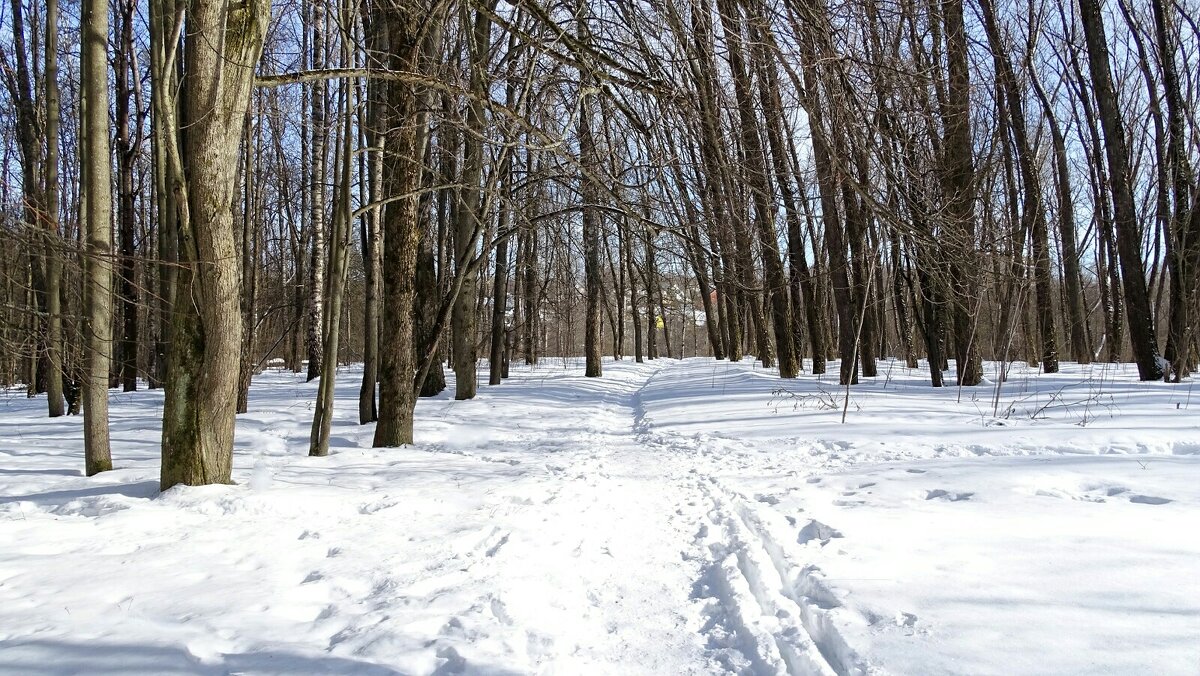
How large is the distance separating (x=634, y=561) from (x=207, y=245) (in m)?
3.53

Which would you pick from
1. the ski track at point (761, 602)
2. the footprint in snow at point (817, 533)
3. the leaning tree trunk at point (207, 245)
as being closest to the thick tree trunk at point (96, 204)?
the leaning tree trunk at point (207, 245)

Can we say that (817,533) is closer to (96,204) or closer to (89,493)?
(89,493)

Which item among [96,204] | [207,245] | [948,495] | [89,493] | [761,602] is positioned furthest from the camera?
[96,204]

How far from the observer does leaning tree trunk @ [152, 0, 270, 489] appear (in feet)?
14.6

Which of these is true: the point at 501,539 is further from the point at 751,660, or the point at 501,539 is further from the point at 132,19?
the point at 132,19

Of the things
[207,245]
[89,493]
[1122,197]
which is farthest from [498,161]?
[1122,197]

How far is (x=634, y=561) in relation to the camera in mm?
3484

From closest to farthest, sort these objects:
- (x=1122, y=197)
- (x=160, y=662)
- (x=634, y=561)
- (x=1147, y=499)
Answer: (x=160, y=662) → (x=634, y=561) → (x=1147, y=499) → (x=1122, y=197)

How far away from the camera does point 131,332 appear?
14688 mm

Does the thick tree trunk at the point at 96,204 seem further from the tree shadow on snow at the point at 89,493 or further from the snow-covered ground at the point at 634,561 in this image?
the tree shadow on snow at the point at 89,493

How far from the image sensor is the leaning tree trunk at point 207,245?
4.44 meters

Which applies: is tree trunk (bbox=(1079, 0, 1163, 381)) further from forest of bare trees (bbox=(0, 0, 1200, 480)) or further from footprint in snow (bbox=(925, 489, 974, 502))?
footprint in snow (bbox=(925, 489, 974, 502))

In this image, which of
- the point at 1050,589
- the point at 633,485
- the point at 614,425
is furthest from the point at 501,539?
the point at 614,425

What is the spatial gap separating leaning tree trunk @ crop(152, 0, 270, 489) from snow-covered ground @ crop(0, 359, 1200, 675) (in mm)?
422
